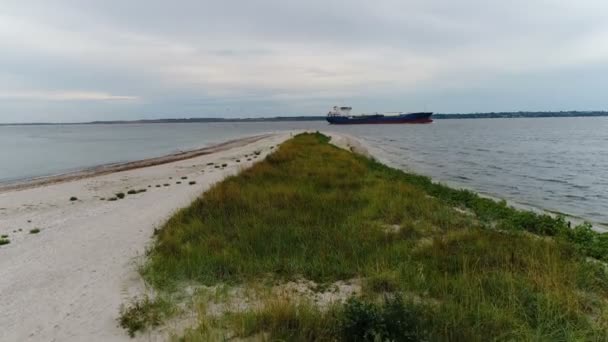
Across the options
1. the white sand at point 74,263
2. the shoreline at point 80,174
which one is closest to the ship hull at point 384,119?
the shoreline at point 80,174

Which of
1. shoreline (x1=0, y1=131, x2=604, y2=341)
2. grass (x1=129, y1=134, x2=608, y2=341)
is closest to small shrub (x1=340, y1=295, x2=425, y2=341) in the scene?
grass (x1=129, y1=134, x2=608, y2=341)

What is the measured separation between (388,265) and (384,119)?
146951mm

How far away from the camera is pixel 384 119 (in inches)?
5851

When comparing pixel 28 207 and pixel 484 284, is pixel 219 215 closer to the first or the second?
pixel 484 284

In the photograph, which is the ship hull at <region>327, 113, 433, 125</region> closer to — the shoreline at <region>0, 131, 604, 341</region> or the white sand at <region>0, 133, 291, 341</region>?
the shoreline at <region>0, 131, 604, 341</region>

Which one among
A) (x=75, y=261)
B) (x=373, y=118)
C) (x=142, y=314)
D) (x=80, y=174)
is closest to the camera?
(x=142, y=314)

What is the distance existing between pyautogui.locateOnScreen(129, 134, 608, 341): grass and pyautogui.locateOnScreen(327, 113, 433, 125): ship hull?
136825 mm

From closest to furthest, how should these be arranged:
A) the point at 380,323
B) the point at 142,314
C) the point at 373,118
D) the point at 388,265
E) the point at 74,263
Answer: the point at 380,323
the point at 142,314
the point at 388,265
the point at 74,263
the point at 373,118

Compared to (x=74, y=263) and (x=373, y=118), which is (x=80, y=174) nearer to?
(x=74, y=263)

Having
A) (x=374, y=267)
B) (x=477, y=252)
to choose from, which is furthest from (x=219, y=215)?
(x=477, y=252)

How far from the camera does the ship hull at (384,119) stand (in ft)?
478

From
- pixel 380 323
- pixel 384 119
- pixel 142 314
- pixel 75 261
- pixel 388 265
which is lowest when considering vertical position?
pixel 75 261

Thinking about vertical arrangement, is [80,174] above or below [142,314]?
below

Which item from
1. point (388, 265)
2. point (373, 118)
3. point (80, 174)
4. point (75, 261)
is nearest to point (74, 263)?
point (75, 261)
